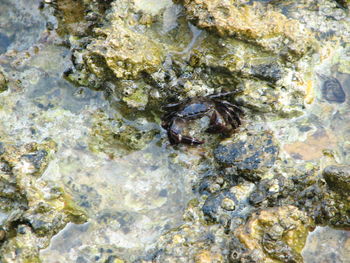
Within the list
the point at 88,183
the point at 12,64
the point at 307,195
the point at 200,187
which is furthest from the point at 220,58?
the point at 12,64

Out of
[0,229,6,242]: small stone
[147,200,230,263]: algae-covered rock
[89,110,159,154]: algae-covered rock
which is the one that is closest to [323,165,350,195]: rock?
[147,200,230,263]: algae-covered rock

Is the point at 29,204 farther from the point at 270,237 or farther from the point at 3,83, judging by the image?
the point at 270,237

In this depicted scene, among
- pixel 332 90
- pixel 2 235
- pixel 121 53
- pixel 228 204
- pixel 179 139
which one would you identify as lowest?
pixel 2 235

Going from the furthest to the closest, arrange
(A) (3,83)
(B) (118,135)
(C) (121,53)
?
(A) (3,83) < (B) (118,135) < (C) (121,53)

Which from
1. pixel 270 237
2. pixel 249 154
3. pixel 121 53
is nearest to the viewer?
pixel 270 237

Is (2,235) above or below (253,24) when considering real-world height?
below

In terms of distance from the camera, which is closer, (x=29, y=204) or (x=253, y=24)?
(x=29, y=204)

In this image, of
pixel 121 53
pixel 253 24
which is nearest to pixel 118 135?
pixel 121 53
